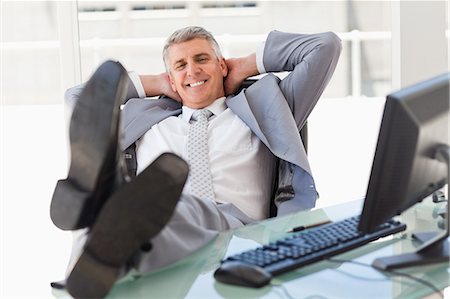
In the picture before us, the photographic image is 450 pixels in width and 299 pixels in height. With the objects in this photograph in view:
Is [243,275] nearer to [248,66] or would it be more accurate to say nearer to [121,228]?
[121,228]

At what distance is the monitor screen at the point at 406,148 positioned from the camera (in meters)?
1.45

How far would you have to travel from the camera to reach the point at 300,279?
154 cm

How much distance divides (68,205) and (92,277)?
0.16 m

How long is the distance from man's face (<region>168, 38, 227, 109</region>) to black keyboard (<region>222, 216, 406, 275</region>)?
1.00 m

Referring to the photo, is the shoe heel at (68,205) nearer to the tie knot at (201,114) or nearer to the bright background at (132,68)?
the tie knot at (201,114)

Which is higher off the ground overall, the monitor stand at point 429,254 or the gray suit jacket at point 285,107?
the gray suit jacket at point 285,107

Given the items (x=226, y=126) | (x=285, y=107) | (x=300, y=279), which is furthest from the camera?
(x=226, y=126)

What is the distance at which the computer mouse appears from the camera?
4.87 ft

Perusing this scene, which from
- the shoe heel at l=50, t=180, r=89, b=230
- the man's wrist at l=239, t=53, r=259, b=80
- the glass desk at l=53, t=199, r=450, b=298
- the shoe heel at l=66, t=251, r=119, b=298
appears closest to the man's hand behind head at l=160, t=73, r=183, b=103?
the man's wrist at l=239, t=53, r=259, b=80

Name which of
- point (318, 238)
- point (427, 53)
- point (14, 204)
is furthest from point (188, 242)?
point (14, 204)

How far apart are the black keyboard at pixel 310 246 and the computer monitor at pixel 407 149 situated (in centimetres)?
14

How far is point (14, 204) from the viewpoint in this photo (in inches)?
156

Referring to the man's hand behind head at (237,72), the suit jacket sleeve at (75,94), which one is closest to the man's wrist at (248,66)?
the man's hand behind head at (237,72)

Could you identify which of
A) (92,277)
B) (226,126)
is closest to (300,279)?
(92,277)
